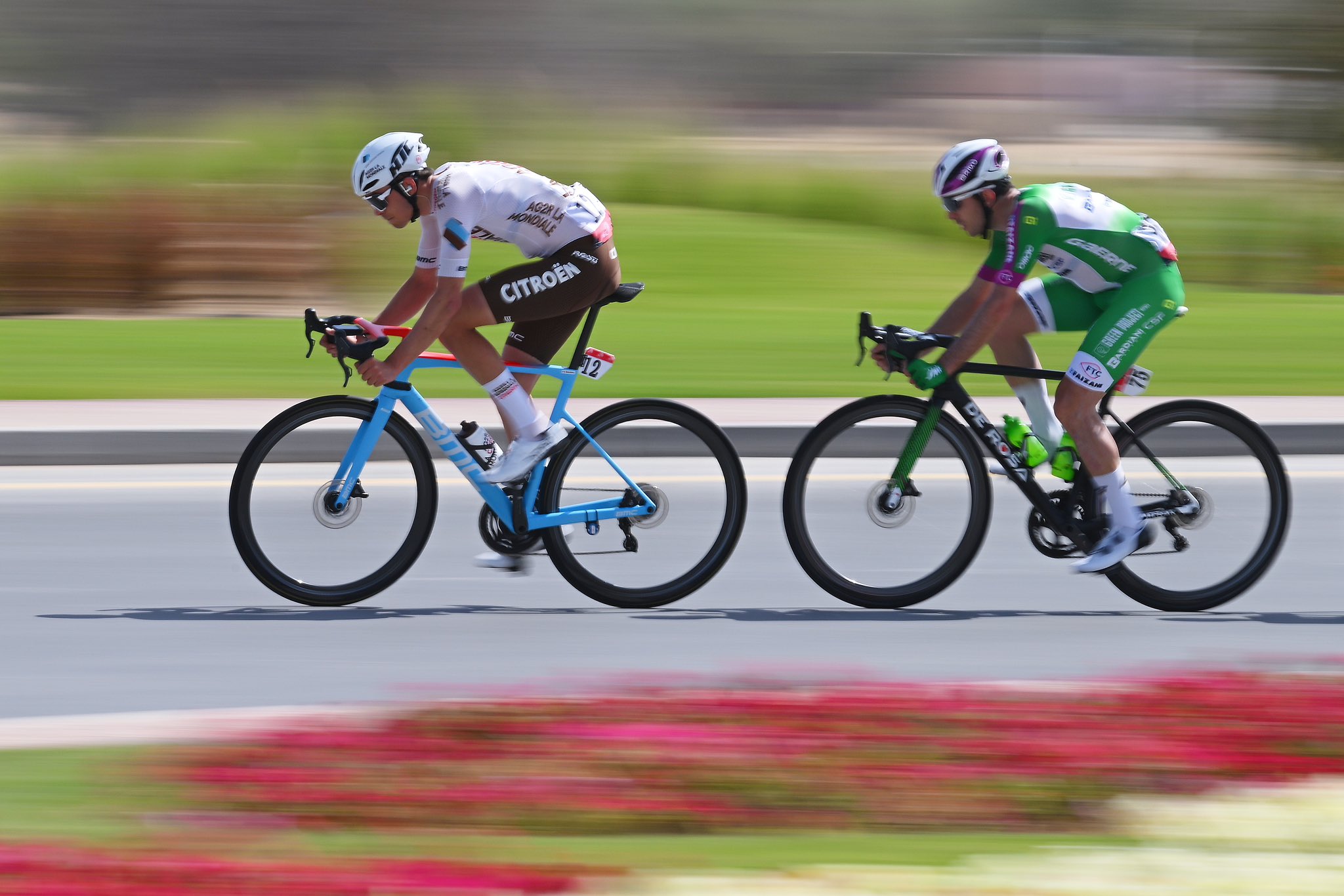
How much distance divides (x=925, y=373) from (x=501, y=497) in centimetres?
167

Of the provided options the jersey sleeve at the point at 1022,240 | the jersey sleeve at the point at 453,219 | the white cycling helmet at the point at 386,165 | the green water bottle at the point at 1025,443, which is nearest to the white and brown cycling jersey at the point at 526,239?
the jersey sleeve at the point at 453,219

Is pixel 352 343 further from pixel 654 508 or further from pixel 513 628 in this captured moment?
pixel 654 508

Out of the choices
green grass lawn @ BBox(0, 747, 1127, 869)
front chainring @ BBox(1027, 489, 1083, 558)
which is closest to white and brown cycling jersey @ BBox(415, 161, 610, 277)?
front chainring @ BBox(1027, 489, 1083, 558)

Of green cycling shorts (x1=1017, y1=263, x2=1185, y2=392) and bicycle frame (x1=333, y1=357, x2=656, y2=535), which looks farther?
bicycle frame (x1=333, y1=357, x2=656, y2=535)

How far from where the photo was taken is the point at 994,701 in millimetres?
5301

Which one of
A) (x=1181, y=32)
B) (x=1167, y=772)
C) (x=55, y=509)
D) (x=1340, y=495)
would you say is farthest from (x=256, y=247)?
(x=1181, y=32)

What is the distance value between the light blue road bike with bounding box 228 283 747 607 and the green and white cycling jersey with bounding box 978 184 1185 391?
1320mm

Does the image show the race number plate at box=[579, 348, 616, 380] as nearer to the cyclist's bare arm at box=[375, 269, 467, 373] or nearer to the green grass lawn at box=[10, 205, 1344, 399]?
the cyclist's bare arm at box=[375, 269, 467, 373]

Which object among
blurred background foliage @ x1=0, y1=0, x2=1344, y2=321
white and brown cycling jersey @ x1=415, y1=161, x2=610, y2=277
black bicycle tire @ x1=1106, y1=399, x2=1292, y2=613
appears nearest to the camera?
white and brown cycling jersey @ x1=415, y1=161, x2=610, y2=277

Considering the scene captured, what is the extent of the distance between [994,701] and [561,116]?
2737cm

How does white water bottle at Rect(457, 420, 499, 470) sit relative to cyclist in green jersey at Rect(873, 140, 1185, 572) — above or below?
below

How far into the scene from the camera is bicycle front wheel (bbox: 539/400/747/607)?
7324 millimetres

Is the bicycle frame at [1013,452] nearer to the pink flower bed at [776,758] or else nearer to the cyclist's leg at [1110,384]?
the cyclist's leg at [1110,384]

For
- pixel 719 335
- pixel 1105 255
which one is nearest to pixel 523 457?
pixel 1105 255
